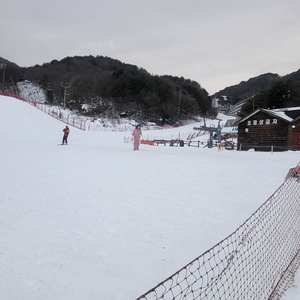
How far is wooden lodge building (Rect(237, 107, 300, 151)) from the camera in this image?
82.8 feet

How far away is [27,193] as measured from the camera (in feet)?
21.0

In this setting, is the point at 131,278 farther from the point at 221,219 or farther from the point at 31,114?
the point at 31,114

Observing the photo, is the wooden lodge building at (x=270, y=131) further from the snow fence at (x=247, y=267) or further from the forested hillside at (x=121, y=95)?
the forested hillside at (x=121, y=95)

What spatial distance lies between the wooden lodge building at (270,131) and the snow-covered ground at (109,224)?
18472 mm

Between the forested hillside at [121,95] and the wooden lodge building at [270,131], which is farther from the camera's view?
the forested hillside at [121,95]

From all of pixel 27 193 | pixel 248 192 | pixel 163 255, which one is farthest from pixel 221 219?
pixel 27 193

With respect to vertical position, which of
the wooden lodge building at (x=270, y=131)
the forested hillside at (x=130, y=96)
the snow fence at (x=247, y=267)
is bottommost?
the snow fence at (x=247, y=267)

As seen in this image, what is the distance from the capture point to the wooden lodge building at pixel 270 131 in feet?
82.8

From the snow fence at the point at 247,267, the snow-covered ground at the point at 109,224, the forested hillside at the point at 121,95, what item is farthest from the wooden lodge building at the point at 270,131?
the forested hillside at the point at 121,95

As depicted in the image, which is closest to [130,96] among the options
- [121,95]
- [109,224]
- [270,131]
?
[121,95]

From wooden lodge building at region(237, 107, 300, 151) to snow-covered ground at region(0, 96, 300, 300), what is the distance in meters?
18.5

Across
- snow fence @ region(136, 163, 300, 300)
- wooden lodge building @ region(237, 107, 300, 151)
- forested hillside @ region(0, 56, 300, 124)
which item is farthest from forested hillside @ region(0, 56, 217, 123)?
snow fence @ region(136, 163, 300, 300)

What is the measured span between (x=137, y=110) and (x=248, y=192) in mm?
54527

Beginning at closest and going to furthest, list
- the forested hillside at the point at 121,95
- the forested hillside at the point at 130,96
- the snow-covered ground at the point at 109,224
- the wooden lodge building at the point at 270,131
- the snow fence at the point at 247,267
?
the snow fence at the point at 247,267
the snow-covered ground at the point at 109,224
the wooden lodge building at the point at 270,131
the forested hillside at the point at 130,96
the forested hillside at the point at 121,95
